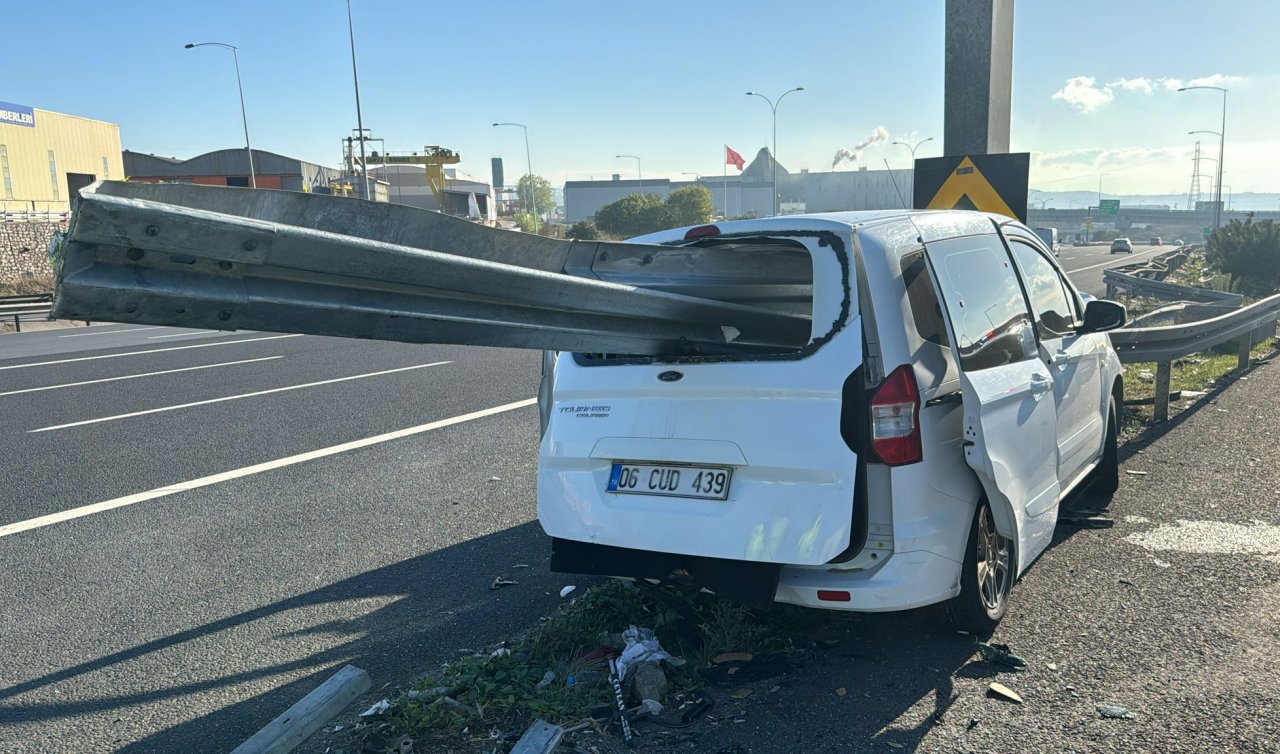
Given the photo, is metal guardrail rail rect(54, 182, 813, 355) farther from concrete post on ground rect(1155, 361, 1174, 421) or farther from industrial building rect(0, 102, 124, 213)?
industrial building rect(0, 102, 124, 213)

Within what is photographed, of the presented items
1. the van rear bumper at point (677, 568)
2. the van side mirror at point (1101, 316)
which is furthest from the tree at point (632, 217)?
the van rear bumper at point (677, 568)

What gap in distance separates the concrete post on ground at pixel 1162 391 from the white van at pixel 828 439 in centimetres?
470

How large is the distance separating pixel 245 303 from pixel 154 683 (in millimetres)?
2050

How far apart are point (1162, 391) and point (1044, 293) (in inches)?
161

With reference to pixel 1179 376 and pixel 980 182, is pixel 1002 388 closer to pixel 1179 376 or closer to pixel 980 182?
pixel 980 182

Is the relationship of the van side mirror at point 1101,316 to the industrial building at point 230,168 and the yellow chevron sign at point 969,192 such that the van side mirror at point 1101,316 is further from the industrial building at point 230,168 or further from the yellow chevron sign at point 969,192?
the industrial building at point 230,168

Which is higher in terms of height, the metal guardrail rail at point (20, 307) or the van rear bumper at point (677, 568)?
the van rear bumper at point (677, 568)

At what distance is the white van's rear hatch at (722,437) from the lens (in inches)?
144

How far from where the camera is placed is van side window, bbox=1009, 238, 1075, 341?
5.10m

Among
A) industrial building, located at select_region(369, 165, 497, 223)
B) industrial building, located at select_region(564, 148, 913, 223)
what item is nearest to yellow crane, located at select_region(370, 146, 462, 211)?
industrial building, located at select_region(369, 165, 497, 223)

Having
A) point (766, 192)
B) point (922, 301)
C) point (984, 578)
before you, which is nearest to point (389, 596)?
point (984, 578)

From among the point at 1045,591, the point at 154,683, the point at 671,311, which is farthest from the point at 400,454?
the point at 1045,591

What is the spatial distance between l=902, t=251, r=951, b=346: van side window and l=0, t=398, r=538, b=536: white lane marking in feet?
17.7

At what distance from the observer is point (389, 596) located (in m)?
4.98
